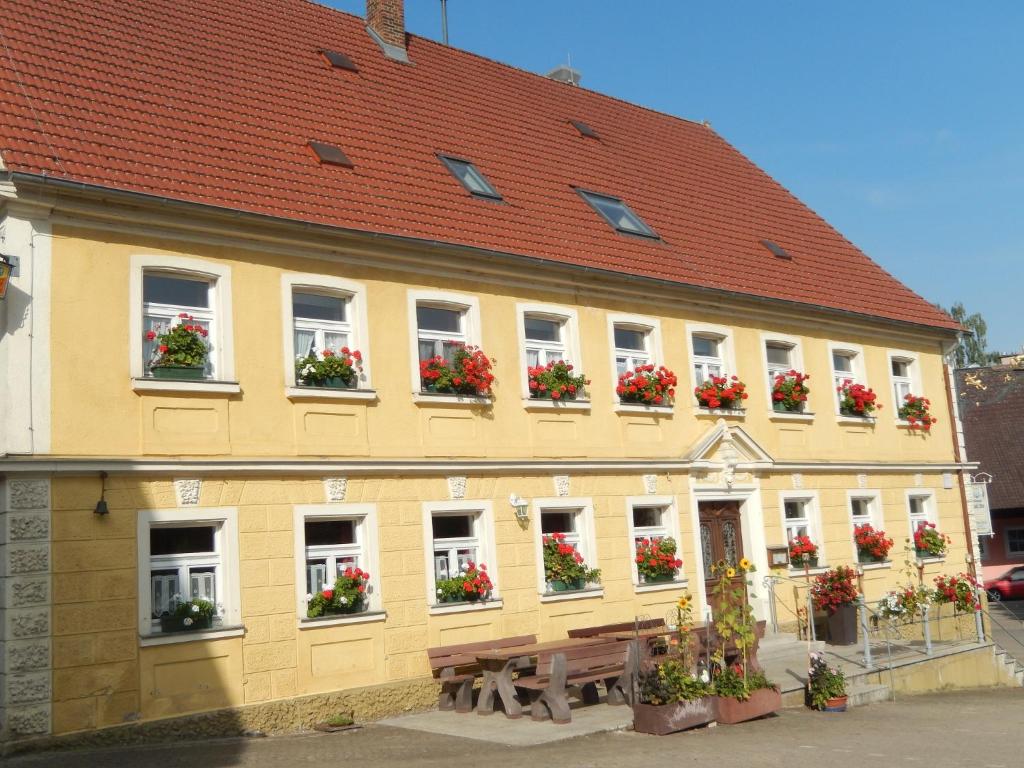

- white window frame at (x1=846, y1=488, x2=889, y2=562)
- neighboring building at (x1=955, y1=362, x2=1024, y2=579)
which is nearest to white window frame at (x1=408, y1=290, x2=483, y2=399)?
white window frame at (x1=846, y1=488, x2=889, y2=562)

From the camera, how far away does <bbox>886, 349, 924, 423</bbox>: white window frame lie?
73.8 ft

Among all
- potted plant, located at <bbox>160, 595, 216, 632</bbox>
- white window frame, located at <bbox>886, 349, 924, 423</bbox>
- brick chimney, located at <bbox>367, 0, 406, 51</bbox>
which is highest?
brick chimney, located at <bbox>367, 0, 406, 51</bbox>

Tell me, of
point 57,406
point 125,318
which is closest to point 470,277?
point 125,318

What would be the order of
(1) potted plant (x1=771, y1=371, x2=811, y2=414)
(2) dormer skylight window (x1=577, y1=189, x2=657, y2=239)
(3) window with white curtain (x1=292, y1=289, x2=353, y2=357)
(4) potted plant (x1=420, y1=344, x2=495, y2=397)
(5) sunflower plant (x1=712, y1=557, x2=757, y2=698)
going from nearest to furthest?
(5) sunflower plant (x1=712, y1=557, x2=757, y2=698) → (3) window with white curtain (x1=292, y1=289, x2=353, y2=357) → (4) potted plant (x1=420, y1=344, x2=495, y2=397) → (2) dormer skylight window (x1=577, y1=189, x2=657, y2=239) → (1) potted plant (x1=771, y1=371, x2=811, y2=414)

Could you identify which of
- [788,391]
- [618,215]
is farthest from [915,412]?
[618,215]

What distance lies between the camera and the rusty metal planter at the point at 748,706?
41.6ft

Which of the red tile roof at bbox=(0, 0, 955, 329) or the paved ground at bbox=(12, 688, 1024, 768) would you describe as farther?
the red tile roof at bbox=(0, 0, 955, 329)

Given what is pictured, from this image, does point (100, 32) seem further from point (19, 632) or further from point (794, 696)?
point (794, 696)

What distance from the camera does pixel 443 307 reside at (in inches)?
618

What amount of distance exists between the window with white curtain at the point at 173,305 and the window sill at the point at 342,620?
3.06 m

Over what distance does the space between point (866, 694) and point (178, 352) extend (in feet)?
32.8

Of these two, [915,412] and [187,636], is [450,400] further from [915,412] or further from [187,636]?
[915,412]

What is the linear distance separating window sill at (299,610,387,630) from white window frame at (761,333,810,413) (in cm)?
866

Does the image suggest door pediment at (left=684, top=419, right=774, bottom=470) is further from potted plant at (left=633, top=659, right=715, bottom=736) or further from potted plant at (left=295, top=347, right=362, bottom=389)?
potted plant at (left=295, top=347, right=362, bottom=389)
